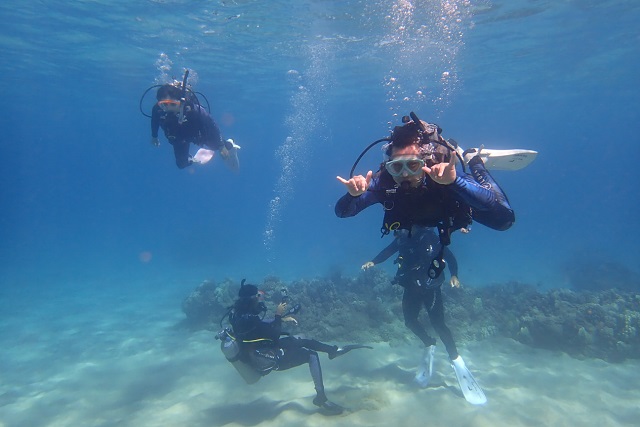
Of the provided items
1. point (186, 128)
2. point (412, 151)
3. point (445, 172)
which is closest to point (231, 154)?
point (186, 128)

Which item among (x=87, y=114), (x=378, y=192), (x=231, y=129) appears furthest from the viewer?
(x=231, y=129)

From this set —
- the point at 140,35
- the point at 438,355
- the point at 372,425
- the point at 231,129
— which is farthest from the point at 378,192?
the point at 231,129

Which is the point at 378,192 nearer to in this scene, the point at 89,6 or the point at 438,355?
the point at 438,355

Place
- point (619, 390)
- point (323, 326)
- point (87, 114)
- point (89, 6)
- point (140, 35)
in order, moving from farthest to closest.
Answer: point (87, 114)
point (140, 35)
point (89, 6)
point (323, 326)
point (619, 390)

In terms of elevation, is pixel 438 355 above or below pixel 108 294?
below

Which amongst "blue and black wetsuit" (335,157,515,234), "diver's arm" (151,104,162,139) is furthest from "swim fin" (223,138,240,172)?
"blue and black wetsuit" (335,157,515,234)

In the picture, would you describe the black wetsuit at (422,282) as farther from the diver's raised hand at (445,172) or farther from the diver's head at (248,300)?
the diver's raised hand at (445,172)

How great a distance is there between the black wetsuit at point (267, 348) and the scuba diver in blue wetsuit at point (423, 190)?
346cm

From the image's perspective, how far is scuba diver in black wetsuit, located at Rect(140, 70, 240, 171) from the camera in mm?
8227

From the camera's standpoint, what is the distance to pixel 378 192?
4.18 m

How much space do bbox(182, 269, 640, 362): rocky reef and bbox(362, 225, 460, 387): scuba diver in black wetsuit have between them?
2801 mm

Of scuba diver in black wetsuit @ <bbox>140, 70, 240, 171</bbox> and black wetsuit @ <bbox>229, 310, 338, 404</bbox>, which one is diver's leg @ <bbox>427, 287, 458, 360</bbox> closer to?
black wetsuit @ <bbox>229, 310, 338, 404</bbox>

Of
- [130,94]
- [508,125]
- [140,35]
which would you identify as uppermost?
[508,125]

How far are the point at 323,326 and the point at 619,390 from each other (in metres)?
7.12
